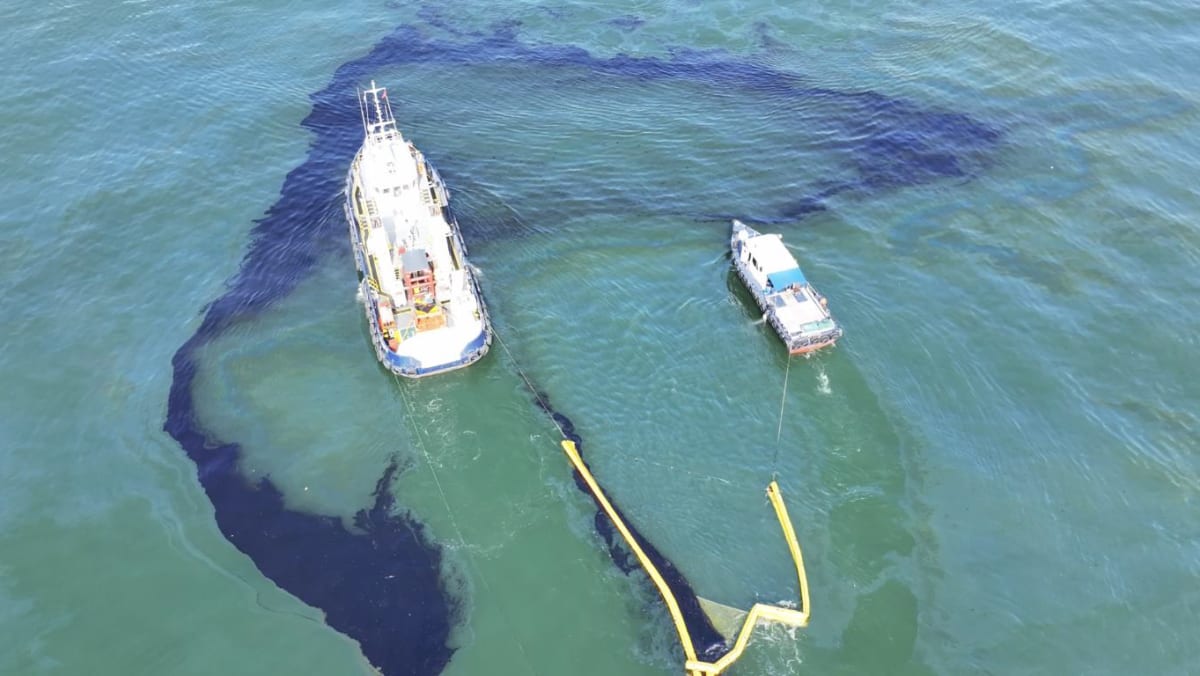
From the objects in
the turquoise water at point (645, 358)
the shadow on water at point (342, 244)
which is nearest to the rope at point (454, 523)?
the turquoise water at point (645, 358)

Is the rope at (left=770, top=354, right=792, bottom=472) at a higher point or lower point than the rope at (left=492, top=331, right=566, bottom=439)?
higher

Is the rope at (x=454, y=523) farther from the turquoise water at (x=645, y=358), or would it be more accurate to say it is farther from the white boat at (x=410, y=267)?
the white boat at (x=410, y=267)

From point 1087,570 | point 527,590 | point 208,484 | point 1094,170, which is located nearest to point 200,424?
point 208,484

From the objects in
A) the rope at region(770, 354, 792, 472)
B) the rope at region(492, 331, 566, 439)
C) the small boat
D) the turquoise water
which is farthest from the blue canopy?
the rope at region(492, 331, 566, 439)

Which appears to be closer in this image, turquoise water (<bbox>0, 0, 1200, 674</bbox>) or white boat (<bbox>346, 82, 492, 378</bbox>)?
turquoise water (<bbox>0, 0, 1200, 674</bbox>)

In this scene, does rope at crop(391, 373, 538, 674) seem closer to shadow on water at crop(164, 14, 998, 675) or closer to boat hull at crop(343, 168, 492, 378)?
boat hull at crop(343, 168, 492, 378)

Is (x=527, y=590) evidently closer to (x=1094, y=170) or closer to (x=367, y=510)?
(x=367, y=510)
